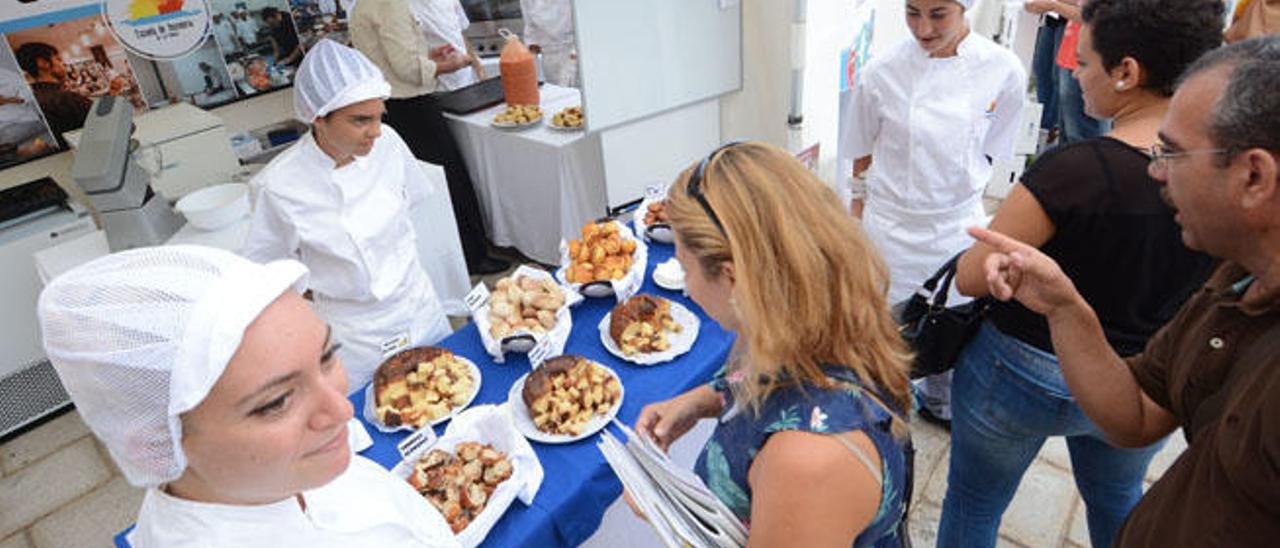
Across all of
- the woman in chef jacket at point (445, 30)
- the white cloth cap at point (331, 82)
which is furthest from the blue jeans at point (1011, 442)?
the woman in chef jacket at point (445, 30)

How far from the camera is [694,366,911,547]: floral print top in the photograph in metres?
0.96

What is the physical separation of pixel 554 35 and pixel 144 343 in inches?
180

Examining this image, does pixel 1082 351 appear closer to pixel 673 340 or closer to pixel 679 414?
pixel 679 414

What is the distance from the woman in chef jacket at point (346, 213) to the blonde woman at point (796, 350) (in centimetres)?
119

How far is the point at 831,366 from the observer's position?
103 cm

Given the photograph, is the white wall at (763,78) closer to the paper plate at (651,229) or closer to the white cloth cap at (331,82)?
the paper plate at (651,229)

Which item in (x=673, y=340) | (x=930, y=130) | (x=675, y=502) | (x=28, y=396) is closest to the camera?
(x=675, y=502)

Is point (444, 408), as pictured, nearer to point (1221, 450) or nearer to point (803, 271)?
point (803, 271)

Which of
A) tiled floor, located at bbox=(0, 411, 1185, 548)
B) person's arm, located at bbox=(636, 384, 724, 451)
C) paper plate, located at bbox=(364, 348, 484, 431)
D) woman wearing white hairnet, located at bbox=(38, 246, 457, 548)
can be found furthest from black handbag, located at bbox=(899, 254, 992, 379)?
woman wearing white hairnet, located at bbox=(38, 246, 457, 548)

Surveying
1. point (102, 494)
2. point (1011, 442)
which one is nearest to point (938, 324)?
point (1011, 442)

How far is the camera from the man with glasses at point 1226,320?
83cm

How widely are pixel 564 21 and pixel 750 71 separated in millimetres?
2371

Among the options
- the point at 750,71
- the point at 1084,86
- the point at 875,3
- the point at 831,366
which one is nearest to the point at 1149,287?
the point at 1084,86

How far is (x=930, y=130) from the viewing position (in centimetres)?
225
